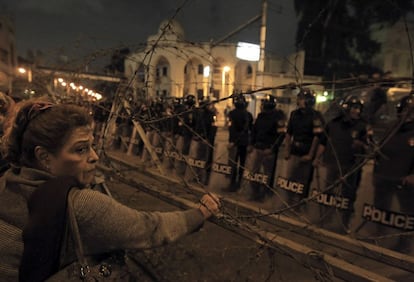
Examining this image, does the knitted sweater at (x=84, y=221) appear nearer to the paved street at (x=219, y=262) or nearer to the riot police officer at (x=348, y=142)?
the paved street at (x=219, y=262)

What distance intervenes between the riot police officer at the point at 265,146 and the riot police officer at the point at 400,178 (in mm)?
1565

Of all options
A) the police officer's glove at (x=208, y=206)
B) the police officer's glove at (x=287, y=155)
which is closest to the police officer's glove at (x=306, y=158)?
the police officer's glove at (x=287, y=155)

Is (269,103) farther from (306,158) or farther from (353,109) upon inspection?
(353,109)

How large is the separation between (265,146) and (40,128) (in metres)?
4.41

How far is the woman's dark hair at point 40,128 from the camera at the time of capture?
3.97ft

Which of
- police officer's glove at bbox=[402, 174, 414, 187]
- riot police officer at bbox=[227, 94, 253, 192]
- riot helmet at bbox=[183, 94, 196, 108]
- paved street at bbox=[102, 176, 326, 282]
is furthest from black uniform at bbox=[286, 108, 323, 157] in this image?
riot helmet at bbox=[183, 94, 196, 108]

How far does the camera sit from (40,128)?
121cm

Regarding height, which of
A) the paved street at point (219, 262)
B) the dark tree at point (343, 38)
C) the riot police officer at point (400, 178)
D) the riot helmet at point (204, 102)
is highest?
the dark tree at point (343, 38)

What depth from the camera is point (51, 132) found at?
3.97 ft

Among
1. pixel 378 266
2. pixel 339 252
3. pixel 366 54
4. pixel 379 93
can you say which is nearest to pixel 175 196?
pixel 339 252

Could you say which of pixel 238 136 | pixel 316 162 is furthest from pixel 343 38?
pixel 316 162

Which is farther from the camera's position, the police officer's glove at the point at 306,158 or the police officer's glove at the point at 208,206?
the police officer's glove at the point at 306,158

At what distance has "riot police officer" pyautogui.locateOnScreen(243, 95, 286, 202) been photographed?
5.12 m

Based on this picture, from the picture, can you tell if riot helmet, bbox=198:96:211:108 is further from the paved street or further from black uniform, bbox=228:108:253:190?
the paved street
